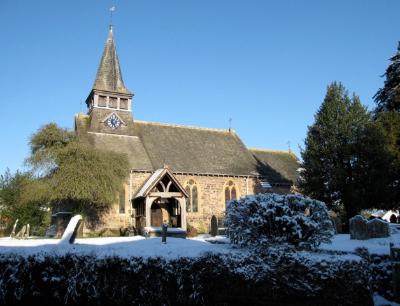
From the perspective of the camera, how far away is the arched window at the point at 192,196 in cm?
3256

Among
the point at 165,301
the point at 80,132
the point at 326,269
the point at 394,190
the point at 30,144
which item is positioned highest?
the point at 80,132

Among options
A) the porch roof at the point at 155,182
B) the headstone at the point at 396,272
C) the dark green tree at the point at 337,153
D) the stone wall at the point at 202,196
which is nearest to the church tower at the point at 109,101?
the stone wall at the point at 202,196

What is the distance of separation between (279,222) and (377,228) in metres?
8.75

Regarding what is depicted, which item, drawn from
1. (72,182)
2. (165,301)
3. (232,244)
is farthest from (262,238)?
(72,182)

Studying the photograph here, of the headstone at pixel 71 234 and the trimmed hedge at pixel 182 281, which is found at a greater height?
the headstone at pixel 71 234

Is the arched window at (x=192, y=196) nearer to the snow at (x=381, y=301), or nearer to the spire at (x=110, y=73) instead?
the spire at (x=110, y=73)

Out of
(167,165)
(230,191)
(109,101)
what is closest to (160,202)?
(167,165)

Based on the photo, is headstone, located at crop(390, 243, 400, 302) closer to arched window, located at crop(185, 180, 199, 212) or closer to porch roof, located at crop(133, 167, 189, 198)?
porch roof, located at crop(133, 167, 189, 198)

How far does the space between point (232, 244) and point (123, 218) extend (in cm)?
1858

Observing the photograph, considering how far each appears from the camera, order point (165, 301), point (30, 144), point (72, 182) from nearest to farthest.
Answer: point (165, 301)
point (72, 182)
point (30, 144)

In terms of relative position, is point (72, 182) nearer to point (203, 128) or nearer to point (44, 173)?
point (44, 173)

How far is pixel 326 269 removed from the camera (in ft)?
30.1

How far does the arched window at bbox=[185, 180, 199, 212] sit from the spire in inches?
439

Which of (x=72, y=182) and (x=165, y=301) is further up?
(x=72, y=182)
